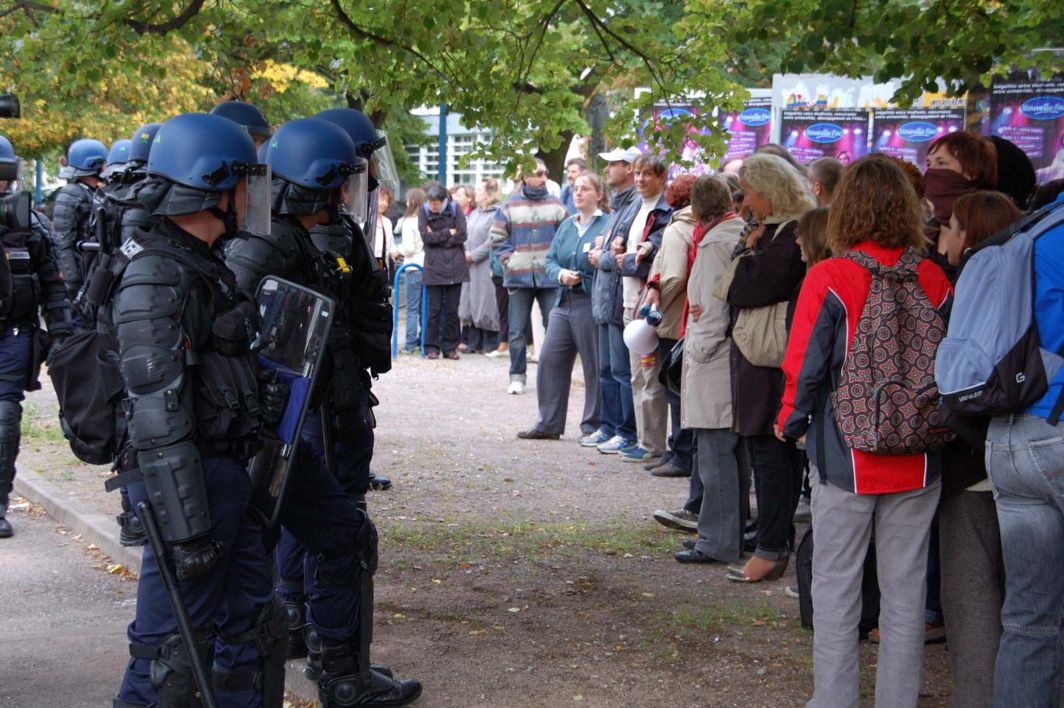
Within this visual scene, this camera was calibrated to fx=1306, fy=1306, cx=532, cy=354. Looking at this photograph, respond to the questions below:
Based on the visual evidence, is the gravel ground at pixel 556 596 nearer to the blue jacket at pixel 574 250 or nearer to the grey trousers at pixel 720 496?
the grey trousers at pixel 720 496

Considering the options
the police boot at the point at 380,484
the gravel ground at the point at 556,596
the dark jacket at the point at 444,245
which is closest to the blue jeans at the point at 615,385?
the gravel ground at the point at 556,596

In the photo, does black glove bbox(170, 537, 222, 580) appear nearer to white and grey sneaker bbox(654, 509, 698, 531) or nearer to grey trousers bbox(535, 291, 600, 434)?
white and grey sneaker bbox(654, 509, 698, 531)

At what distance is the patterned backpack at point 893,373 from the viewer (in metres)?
4.23

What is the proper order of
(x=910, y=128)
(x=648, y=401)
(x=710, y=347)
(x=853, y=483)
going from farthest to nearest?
(x=910, y=128), (x=648, y=401), (x=710, y=347), (x=853, y=483)

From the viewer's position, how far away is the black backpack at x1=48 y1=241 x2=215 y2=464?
4078 mm

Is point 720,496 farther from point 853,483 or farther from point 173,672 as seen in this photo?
point 173,672

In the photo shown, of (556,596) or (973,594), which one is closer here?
(973,594)

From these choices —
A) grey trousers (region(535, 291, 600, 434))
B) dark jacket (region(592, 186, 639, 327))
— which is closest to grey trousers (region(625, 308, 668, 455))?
dark jacket (region(592, 186, 639, 327))

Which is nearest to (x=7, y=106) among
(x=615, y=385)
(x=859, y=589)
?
(x=859, y=589)

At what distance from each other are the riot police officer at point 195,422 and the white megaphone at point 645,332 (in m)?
A: 4.72

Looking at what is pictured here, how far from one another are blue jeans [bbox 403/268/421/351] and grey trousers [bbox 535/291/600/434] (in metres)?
6.34

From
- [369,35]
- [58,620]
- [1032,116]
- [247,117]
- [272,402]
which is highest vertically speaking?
[369,35]

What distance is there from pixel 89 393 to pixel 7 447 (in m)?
4.08

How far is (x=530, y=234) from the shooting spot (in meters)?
12.1
